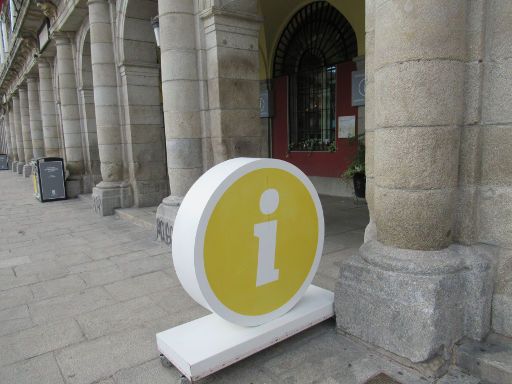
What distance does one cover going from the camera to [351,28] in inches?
331

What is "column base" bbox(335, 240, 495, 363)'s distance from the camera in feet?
7.72

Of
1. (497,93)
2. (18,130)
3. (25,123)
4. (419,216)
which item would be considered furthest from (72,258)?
(18,130)

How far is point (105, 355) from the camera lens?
2805mm

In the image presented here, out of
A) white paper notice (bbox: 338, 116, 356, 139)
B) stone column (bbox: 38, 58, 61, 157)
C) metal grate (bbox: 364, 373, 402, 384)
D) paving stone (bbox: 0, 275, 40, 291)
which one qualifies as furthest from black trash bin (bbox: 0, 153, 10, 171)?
metal grate (bbox: 364, 373, 402, 384)

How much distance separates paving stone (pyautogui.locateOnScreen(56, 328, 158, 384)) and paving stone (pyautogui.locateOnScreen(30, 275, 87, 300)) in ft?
4.29

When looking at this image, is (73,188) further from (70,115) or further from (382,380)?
(382,380)

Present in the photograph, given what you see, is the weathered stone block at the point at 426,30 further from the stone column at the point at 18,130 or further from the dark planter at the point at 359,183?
the stone column at the point at 18,130

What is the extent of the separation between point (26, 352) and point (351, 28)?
818cm

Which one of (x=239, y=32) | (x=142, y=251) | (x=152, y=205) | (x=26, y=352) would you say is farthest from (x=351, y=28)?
(x=26, y=352)

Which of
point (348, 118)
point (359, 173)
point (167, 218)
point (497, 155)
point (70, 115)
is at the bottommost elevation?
point (167, 218)

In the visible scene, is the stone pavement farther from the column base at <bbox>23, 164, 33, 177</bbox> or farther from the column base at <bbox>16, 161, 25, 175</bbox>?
the column base at <bbox>16, 161, 25, 175</bbox>

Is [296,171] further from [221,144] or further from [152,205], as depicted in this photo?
[152,205]

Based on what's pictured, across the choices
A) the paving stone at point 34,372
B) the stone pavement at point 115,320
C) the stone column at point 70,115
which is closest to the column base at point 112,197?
the stone pavement at point 115,320

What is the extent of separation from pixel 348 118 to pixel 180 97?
4532 millimetres
